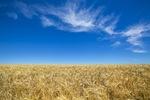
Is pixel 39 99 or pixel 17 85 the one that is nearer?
pixel 39 99

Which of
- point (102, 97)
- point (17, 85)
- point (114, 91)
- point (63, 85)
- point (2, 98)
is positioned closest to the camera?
point (102, 97)

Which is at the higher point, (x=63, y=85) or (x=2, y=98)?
(x=63, y=85)

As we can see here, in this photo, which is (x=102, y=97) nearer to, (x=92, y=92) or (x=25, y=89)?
(x=92, y=92)

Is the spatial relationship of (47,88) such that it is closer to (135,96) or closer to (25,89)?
(25,89)

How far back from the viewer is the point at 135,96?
5.57m

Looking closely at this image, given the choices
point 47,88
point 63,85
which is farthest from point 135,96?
point 47,88

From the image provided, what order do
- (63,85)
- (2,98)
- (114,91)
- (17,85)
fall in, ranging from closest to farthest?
(2,98) → (114,91) → (63,85) → (17,85)

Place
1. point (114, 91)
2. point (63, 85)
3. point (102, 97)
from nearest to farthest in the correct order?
point (102, 97)
point (114, 91)
point (63, 85)

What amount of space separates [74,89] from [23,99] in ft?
6.05

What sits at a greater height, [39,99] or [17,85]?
[17,85]

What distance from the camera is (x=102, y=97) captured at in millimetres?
5059

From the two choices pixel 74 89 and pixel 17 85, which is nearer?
pixel 74 89

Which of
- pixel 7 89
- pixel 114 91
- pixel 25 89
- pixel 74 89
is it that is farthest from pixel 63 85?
pixel 7 89

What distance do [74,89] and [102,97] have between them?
1277 mm
